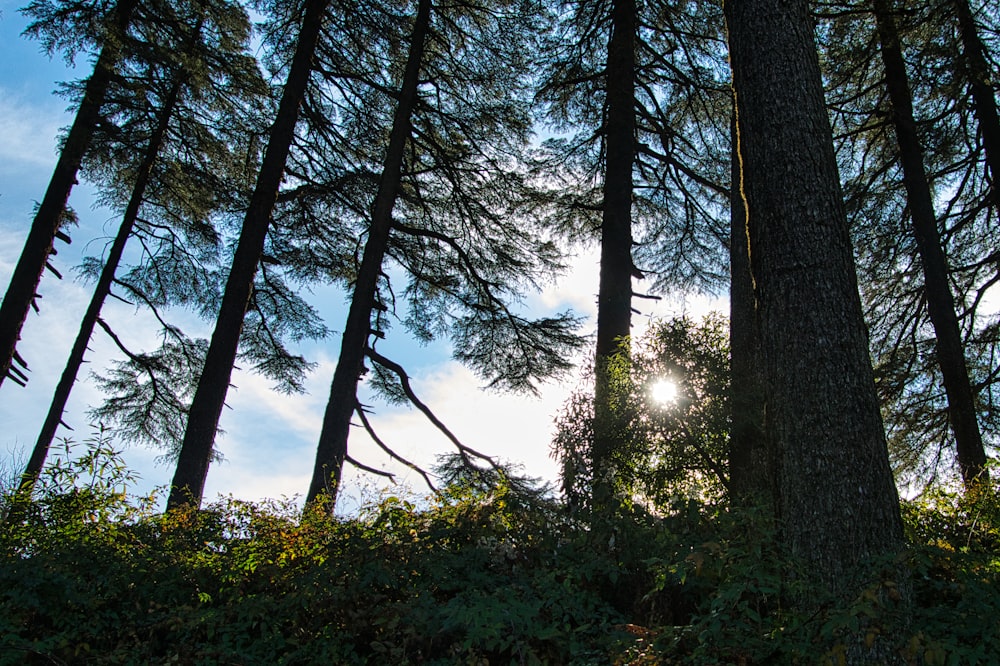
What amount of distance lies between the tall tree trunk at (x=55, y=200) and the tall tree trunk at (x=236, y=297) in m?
3.13

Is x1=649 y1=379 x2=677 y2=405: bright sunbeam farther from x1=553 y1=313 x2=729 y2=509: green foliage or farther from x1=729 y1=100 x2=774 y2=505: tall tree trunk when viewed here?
x1=729 y1=100 x2=774 y2=505: tall tree trunk

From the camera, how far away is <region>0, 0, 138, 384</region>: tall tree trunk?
1008 cm

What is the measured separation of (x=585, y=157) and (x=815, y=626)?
10.0m

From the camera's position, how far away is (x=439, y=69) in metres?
11.8

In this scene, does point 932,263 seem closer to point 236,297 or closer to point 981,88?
point 981,88

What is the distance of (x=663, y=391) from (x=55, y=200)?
10.3m

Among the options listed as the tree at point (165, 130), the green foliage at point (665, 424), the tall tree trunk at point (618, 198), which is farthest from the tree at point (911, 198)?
the tree at point (165, 130)

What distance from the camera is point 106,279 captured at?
12.4 m

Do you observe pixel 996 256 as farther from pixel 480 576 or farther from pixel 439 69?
pixel 480 576

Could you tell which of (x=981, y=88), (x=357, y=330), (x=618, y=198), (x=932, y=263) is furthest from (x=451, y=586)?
(x=981, y=88)

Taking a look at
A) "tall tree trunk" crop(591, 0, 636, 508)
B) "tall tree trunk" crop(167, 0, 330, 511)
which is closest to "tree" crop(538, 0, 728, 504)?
"tall tree trunk" crop(591, 0, 636, 508)

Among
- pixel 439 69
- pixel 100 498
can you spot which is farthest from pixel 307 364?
pixel 100 498

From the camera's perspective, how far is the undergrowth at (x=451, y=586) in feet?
10.8

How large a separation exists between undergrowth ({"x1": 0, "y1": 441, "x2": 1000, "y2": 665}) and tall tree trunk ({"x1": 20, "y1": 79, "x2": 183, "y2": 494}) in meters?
7.04
